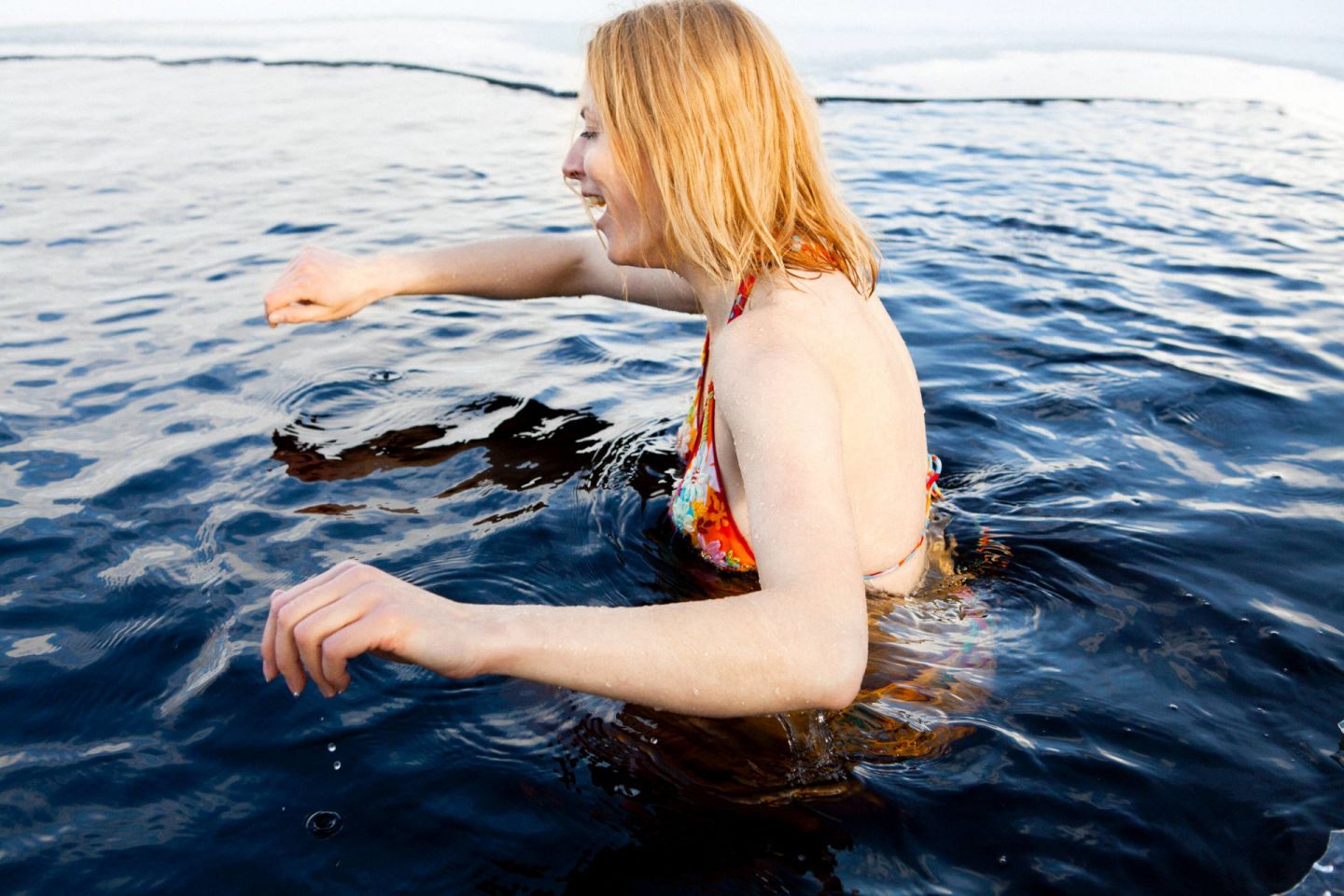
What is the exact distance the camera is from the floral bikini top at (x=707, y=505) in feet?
8.46

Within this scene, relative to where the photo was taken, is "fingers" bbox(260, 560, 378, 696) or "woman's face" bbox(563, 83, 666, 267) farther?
"woman's face" bbox(563, 83, 666, 267)

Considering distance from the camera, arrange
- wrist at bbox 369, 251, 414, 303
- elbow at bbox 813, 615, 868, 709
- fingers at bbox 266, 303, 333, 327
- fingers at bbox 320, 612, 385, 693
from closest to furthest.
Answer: fingers at bbox 320, 612, 385, 693 < elbow at bbox 813, 615, 868, 709 < fingers at bbox 266, 303, 333, 327 < wrist at bbox 369, 251, 414, 303

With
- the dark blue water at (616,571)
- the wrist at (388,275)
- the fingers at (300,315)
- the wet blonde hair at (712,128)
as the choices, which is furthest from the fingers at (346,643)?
the wrist at (388,275)

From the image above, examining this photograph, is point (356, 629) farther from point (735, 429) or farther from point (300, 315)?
point (300, 315)

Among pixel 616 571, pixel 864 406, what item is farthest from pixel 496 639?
pixel 616 571

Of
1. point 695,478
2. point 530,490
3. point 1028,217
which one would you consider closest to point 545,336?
point 530,490

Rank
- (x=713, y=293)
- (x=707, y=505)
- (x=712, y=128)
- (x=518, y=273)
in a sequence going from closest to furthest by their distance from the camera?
1. (x=712, y=128)
2. (x=713, y=293)
3. (x=707, y=505)
4. (x=518, y=273)

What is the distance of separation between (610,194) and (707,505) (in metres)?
0.79

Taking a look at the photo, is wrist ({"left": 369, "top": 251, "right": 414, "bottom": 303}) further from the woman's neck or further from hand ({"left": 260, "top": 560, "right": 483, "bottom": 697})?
hand ({"left": 260, "top": 560, "right": 483, "bottom": 697})

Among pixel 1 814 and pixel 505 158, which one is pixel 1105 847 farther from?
pixel 505 158

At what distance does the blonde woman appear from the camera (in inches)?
66.2

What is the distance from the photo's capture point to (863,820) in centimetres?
211


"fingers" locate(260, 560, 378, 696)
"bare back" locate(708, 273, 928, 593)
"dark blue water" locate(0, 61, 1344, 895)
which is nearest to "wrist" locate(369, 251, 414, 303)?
"dark blue water" locate(0, 61, 1344, 895)

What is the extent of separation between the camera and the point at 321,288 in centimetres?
326
